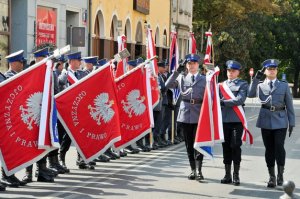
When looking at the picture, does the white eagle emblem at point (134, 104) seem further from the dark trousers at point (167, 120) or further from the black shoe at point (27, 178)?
the dark trousers at point (167, 120)

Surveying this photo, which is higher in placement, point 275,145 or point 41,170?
point 275,145

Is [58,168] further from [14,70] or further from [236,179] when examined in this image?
[236,179]

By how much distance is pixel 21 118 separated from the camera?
1014cm

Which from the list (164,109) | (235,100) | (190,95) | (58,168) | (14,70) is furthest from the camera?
(164,109)

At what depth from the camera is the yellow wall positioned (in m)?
29.8

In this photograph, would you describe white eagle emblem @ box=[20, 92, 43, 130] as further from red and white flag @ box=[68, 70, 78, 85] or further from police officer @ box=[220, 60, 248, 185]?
police officer @ box=[220, 60, 248, 185]

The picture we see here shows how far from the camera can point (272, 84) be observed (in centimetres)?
1109

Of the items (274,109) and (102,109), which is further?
(102,109)

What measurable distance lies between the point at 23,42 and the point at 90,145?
475 inches

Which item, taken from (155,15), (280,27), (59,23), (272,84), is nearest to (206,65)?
(272,84)

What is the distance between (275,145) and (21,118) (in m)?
3.84

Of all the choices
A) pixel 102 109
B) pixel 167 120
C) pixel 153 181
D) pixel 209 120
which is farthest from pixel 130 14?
pixel 209 120

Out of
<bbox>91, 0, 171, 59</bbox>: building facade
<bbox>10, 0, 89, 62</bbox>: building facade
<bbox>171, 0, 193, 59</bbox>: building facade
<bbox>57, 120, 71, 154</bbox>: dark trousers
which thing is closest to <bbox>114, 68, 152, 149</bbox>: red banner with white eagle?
<bbox>57, 120, 71, 154</bbox>: dark trousers

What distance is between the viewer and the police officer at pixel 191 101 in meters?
11.5
